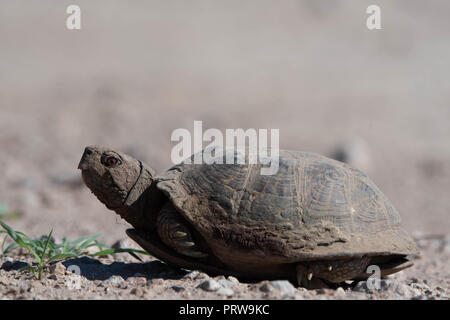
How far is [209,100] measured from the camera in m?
15.8

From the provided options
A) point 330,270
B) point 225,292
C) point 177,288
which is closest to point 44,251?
point 177,288

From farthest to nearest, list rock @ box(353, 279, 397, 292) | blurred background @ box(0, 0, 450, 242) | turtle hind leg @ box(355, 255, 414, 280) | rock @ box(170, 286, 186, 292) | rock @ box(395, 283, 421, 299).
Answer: blurred background @ box(0, 0, 450, 242), turtle hind leg @ box(355, 255, 414, 280), rock @ box(353, 279, 397, 292), rock @ box(395, 283, 421, 299), rock @ box(170, 286, 186, 292)

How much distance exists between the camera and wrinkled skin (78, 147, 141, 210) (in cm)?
429

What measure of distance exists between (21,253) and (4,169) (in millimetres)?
5756

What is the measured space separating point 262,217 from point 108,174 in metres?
1.23

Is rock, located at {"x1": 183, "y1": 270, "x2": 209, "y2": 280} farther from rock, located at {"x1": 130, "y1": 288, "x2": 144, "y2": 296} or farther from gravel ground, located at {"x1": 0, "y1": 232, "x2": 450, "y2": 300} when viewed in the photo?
rock, located at {"x1": 130, "y1": 288, "x2": 144, "y2": 296}

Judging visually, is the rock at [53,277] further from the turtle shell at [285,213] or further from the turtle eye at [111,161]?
the turtle shell at [285,213]

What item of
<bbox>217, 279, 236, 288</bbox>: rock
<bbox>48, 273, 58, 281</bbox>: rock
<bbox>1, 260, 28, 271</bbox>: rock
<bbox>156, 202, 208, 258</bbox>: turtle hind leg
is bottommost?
<bbox>1, 260, 28, 271</bbox>: rock

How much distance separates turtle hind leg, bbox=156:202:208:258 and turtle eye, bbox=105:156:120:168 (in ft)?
1.79

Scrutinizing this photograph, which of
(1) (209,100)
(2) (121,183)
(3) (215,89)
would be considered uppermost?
(3) (215,89)

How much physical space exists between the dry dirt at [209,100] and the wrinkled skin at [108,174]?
0.62 meters

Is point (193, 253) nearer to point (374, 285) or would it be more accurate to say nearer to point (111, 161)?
point (111, 161)

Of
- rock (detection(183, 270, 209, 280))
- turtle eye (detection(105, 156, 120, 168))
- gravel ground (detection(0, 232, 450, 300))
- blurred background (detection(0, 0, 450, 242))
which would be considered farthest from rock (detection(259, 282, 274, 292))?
blurred background (detection(0, 0, 450, 242))

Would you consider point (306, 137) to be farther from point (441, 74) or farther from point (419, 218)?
point (441, 74)
